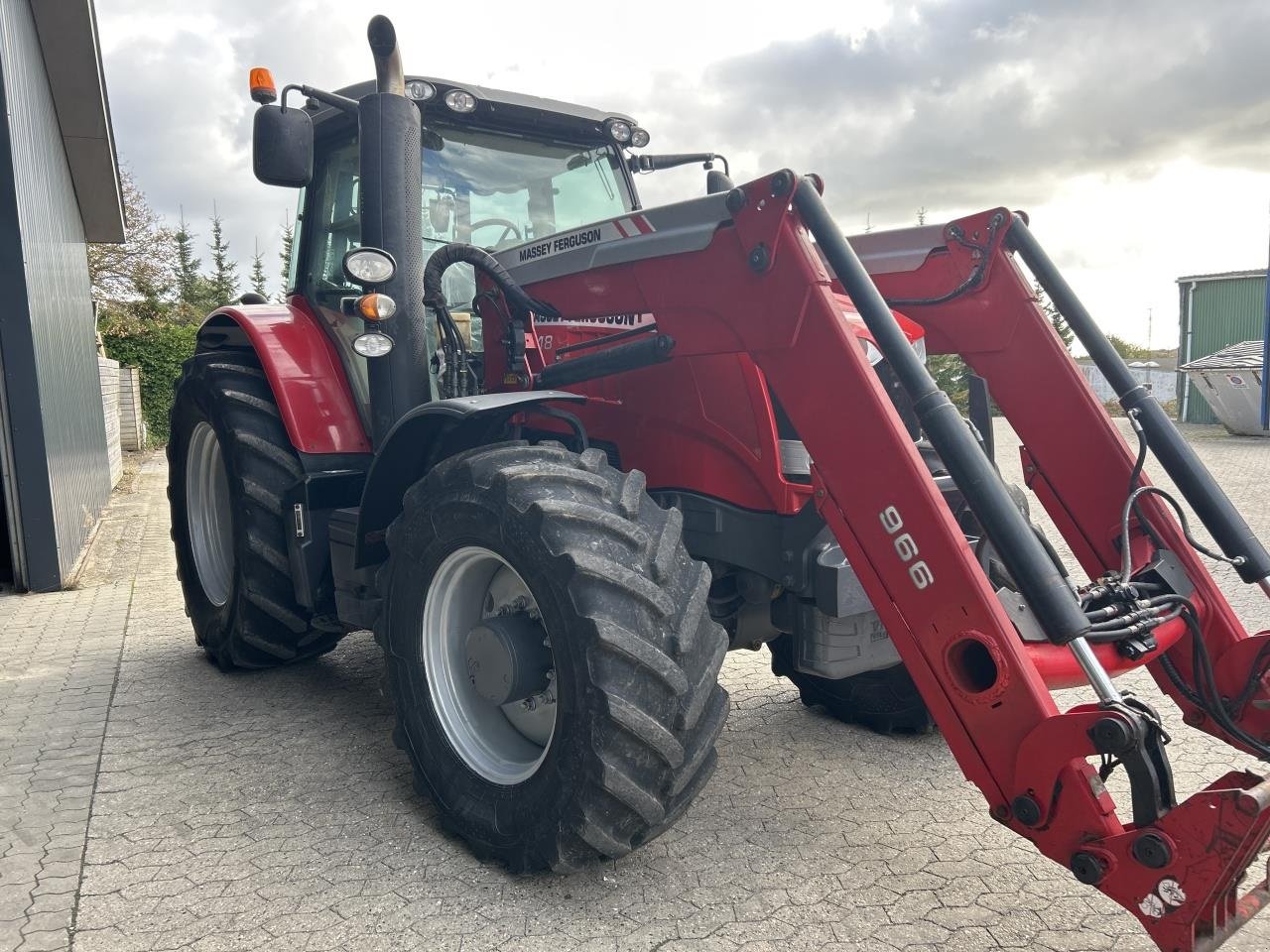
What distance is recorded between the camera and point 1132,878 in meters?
2.03

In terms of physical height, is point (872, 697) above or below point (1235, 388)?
below

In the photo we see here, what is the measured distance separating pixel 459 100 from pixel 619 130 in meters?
0.80

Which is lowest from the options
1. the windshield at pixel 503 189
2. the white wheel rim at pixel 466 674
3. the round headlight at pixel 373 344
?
the white wheel rim at pixel 466 674

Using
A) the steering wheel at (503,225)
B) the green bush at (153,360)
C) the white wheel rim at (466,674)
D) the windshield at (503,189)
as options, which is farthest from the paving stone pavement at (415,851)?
the green bush at (153,360)

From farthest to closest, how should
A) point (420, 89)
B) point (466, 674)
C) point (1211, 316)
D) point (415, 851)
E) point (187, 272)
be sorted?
point (187, 272) → point (1211, 316) → point (420, 89) → point (466, 674) → point (415, 851)

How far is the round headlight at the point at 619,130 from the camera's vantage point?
4.32 m

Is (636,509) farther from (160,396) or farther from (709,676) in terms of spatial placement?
(160,396)

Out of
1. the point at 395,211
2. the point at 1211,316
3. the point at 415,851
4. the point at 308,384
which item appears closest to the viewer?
the point at 415,851

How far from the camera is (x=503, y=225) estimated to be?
4082 mm

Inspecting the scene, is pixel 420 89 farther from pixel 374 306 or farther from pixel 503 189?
pixel 374 306

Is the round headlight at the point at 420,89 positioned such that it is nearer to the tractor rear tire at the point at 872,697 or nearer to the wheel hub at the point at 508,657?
the wheel hub at the point at 508,657

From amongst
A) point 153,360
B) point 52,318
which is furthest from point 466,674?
point 153,360

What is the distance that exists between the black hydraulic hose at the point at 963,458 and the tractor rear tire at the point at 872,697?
154cm

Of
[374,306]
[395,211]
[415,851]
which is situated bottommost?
[415,851]
